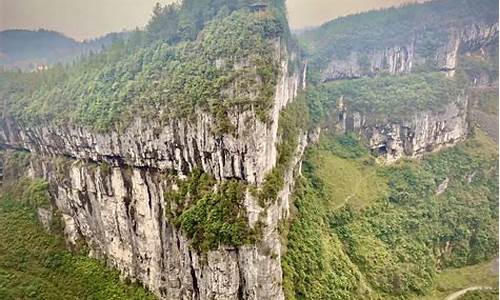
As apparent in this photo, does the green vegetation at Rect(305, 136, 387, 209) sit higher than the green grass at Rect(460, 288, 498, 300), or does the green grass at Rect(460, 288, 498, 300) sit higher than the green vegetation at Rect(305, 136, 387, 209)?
the green vegetation at Rect(305, 136, 387, 209)

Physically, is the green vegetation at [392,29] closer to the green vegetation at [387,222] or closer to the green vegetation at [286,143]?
the green vegetation at [286,143]

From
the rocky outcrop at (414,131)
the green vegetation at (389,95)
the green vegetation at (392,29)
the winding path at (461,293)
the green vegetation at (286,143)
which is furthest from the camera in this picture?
the green vegetation at (392,29)

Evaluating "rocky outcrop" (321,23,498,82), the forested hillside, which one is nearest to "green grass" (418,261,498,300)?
the forested hillside

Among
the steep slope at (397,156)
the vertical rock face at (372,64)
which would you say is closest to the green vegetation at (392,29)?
the steep slope at (397,156)

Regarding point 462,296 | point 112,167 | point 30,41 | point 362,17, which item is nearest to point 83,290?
point 112,167

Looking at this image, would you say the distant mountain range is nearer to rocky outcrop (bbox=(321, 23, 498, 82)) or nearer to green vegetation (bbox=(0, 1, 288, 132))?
green vegetation (bbox=(0, 1, 288, 132))

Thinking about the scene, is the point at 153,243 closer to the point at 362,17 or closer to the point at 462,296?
the point at 462,296

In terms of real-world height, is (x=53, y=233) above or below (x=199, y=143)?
below
